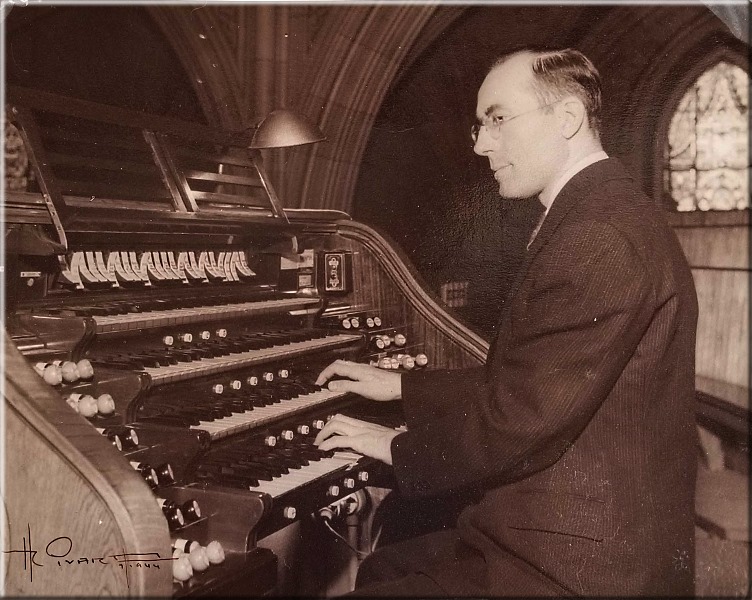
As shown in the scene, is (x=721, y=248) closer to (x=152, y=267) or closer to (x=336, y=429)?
(x=336, y=429)

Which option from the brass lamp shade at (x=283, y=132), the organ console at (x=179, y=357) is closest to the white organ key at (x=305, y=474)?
the organ console at (x=179, y=357)

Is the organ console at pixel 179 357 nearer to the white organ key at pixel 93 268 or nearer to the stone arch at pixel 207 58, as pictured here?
the white organ key at pixel 93 268

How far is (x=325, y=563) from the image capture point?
9.40ft

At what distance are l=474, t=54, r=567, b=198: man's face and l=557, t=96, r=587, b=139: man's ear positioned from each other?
19 millimetres

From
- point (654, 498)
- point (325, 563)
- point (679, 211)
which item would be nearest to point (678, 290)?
point (654, 498)

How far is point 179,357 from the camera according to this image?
2.00 m

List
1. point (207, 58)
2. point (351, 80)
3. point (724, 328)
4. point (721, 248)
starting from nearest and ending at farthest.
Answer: point (724, 328) < point (721, 248) < point (351, 80) < point (207, 58)

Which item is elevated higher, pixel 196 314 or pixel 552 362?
pixel 196 314

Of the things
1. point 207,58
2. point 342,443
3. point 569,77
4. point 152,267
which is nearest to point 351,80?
point 207,58

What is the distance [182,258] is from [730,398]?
2.24m

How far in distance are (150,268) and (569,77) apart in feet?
4.76
